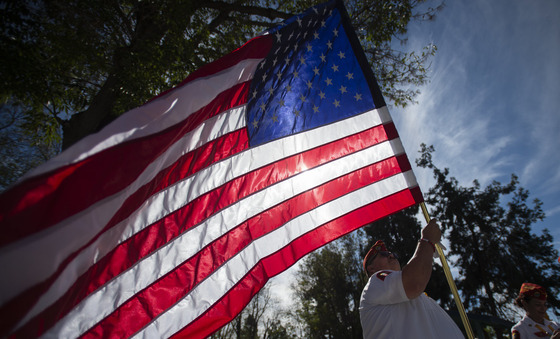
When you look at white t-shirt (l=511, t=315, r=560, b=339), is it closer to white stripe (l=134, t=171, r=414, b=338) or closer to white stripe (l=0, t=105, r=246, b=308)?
white stripe (l=134, t=171, r=414, b=338)

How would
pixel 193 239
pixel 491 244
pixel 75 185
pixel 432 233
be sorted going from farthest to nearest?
pixel 491 244 < pixel 193 239 < pixel 432 233 < pixel 75 185

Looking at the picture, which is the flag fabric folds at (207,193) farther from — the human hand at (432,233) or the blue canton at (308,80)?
the human hand at (432,233)

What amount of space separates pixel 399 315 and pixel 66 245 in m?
2.35

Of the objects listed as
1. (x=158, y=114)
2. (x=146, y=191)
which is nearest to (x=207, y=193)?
(x=146, y=191)

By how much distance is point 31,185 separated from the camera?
179 centimetres

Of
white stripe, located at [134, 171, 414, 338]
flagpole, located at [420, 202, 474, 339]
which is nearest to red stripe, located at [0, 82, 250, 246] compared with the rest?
white stripe, located at [134, 171, 414, 338]

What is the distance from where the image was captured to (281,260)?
114 inches

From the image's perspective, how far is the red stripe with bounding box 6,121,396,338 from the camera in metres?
1.98

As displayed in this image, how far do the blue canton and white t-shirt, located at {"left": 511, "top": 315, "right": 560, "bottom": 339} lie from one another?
441cm

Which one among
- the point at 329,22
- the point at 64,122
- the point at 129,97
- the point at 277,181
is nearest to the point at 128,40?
the point at 129,97

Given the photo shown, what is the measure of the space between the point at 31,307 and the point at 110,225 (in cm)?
67

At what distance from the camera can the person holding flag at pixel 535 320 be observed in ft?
14.8

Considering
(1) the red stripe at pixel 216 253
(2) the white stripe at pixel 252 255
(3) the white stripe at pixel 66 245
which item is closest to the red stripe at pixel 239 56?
(3) the white stripe at pixel 66 245

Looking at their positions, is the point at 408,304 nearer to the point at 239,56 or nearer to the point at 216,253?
the point at 216,253
